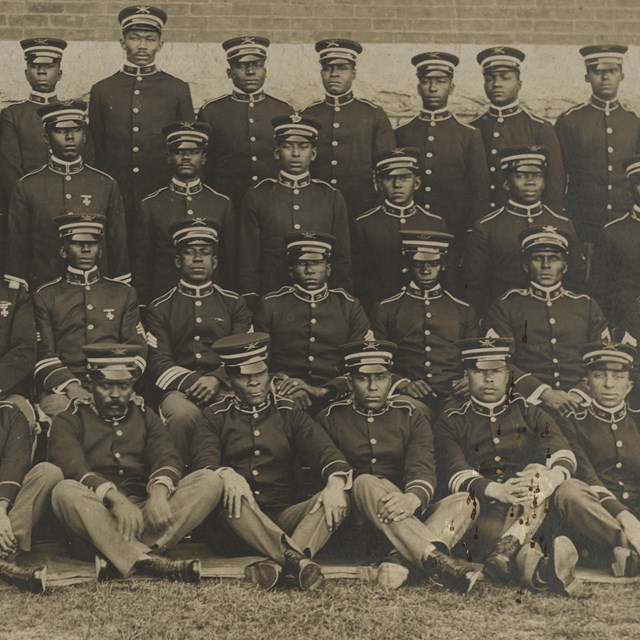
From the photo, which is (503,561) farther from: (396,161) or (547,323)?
(396,161)

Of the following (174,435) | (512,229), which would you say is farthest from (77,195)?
(512,229)

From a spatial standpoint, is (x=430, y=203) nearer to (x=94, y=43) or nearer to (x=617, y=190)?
(x=617, y=190)

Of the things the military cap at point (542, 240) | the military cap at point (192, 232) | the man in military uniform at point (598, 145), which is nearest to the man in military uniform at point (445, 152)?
the military cap at point (542, 240)

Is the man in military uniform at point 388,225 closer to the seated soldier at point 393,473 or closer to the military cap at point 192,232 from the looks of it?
the seated soldier at point 393,473

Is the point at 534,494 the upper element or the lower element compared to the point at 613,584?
upper

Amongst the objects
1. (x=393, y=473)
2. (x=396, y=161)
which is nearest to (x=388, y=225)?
(x=396, y=161)

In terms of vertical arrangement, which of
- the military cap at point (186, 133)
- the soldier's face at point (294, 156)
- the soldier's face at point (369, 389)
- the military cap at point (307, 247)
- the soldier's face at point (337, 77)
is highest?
the soldier's face at point (337, 77)
